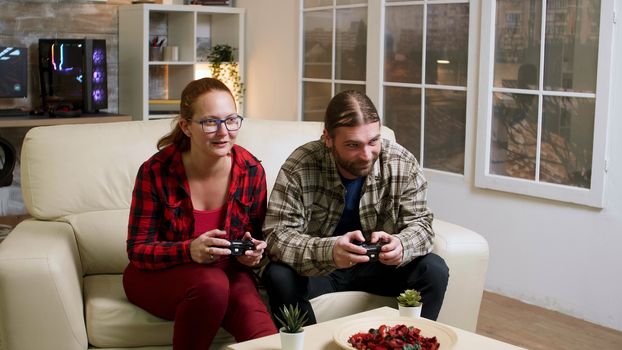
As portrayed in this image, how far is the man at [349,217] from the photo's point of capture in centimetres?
258

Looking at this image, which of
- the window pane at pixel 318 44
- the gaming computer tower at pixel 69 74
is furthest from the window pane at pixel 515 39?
the gaming computer tower at pixel 69 74

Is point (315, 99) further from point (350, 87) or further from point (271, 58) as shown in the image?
point (271, 58)

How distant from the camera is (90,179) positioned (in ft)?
9.69

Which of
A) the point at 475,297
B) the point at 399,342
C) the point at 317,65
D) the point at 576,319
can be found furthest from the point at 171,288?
the point at 317,65

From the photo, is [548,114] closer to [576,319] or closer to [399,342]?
[576,319]

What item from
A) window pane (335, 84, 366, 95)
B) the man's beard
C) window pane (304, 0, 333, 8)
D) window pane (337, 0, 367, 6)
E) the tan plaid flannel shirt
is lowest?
the tan plaid flannel shirt

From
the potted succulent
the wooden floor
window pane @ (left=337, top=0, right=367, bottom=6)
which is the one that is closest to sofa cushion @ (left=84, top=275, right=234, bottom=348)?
the wooden floor

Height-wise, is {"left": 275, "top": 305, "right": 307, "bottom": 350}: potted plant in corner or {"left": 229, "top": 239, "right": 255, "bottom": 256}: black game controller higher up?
{"left": 229, "top": 239, "right": 255, "bottom": 256}: black game controller

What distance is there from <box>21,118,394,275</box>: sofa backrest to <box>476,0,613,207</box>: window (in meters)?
1.49

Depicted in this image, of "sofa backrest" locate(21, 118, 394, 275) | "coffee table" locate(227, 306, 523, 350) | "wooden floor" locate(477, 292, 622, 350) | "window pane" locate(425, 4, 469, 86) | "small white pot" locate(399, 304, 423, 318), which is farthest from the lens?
"window pane" locate(425, 4, 469, 86)

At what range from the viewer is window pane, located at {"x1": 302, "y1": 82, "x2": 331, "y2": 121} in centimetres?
544

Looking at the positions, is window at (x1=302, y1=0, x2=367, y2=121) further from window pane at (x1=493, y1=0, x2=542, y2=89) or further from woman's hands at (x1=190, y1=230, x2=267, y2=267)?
woman's hands at (x1=190, y1=230, x2=267, y2=267)

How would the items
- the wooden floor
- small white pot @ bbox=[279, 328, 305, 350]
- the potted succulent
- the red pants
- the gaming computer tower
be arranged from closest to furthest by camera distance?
small white pot @ bbox=[279, 328, 305, 350]
the red pants
the wooden floor
the gaming computer tower
the potted succulent

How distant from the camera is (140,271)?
2.56 meters
